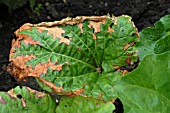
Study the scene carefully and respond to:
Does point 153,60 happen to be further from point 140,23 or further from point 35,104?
point 140,23

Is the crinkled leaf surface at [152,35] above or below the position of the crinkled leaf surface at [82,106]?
above

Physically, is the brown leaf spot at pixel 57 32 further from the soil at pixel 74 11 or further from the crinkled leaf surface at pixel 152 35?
the soil at pixel 74 11

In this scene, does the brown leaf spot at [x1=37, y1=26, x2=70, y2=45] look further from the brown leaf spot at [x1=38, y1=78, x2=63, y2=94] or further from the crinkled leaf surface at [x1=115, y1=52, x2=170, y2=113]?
the crinkled leaf surface at [x1=115, y1=52, x2=170, y2=113]

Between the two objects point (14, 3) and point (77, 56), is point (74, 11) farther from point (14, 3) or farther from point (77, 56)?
point (77, 56)

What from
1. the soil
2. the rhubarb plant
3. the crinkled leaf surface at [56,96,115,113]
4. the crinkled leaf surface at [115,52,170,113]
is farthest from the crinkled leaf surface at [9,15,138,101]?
the soil

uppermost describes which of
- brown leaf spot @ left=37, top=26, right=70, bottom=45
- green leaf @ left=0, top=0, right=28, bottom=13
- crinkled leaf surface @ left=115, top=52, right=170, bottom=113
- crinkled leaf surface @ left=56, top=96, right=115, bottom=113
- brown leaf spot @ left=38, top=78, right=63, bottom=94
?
green leaf @ left=0, top=0, right=28, bottom=13

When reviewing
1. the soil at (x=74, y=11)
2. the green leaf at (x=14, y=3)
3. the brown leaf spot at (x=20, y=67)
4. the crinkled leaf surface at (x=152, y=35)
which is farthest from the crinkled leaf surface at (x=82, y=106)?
the green leaf at (x=14, y=3)

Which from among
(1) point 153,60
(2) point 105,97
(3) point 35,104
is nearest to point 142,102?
(1) point 153,60
